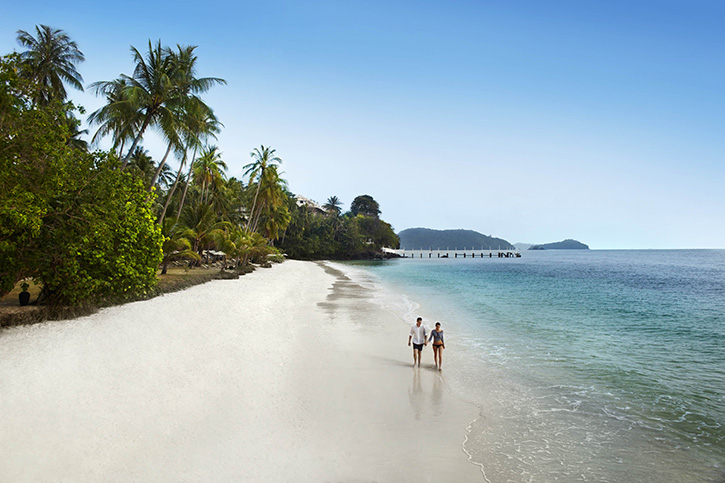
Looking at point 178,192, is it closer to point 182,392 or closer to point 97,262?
point 97,262

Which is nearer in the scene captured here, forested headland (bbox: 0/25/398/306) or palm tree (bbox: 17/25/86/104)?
forested headland (bbox: 0/25/398/306)

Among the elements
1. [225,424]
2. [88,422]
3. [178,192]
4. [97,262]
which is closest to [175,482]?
[225,424]

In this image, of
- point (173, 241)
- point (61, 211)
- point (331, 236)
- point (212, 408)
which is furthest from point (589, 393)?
point (331, 236)

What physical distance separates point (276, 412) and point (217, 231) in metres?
24.1

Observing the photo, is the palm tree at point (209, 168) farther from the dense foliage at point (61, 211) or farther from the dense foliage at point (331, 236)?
the dense foliage at point (331, 236)

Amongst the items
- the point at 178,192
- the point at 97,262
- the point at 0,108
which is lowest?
the point at 97,262

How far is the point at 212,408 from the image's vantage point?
6.54 m

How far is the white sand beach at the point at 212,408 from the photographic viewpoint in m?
4.95

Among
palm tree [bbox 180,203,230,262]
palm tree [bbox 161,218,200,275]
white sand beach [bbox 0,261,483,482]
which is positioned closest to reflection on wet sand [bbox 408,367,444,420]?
white sand beach [bbox 0,261,483,482]

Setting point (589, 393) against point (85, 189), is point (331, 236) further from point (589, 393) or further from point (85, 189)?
point (589, 393)

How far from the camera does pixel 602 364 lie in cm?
1091

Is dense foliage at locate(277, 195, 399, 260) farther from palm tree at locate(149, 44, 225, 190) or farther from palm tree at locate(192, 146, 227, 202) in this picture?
palm tree at locate(149, 44, 225, 190)

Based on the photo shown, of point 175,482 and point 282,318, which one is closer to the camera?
point 175,482

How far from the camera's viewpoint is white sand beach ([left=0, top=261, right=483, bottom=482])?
16.2 ft
